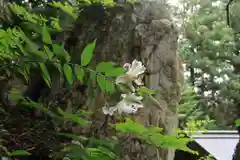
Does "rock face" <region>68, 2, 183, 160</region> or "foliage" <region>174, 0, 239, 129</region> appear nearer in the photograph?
"rock face" <region>68, 2, 183, 160</region>

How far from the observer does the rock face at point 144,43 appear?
1287 millimetres

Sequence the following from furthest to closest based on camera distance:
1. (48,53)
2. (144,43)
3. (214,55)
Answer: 1. (214,55)
2. (144,43)
3. (48,53)

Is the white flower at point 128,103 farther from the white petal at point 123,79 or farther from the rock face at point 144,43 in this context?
the rock face at point 144,43

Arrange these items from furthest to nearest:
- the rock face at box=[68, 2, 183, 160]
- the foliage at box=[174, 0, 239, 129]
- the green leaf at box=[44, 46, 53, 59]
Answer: the foliage at box=[174, 0, 239, 129] → the rock face at box=[68, 2, 183, 160] → the green leaf at box=[44, 46, 53, 59]

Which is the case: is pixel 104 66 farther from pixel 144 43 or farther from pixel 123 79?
pixel 144 43

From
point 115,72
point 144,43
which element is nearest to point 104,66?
point 115,72

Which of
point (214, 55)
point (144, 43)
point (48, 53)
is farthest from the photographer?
point (214, 55)

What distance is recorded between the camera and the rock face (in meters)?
1.29

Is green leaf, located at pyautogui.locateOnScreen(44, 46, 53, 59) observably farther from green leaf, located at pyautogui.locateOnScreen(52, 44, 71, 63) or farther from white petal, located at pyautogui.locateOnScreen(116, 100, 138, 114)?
white petal, located at pyautogui.locateOnScreen(116, 100, 138, 114)

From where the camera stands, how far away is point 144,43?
1305 mm

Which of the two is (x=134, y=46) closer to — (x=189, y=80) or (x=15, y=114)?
(x=15, y=114)

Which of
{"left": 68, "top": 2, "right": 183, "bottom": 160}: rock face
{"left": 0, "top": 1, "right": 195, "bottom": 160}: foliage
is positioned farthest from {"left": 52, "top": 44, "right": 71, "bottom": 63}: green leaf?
{"left": 68, "top": 2, "right": 183, "bottom": 160}: rock face

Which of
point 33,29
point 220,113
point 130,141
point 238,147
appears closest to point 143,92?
point 33,29

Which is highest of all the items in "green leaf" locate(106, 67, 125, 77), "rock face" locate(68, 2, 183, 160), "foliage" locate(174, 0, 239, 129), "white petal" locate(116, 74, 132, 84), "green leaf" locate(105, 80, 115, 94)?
"foliage" locate(174, 0, 239, 129)
